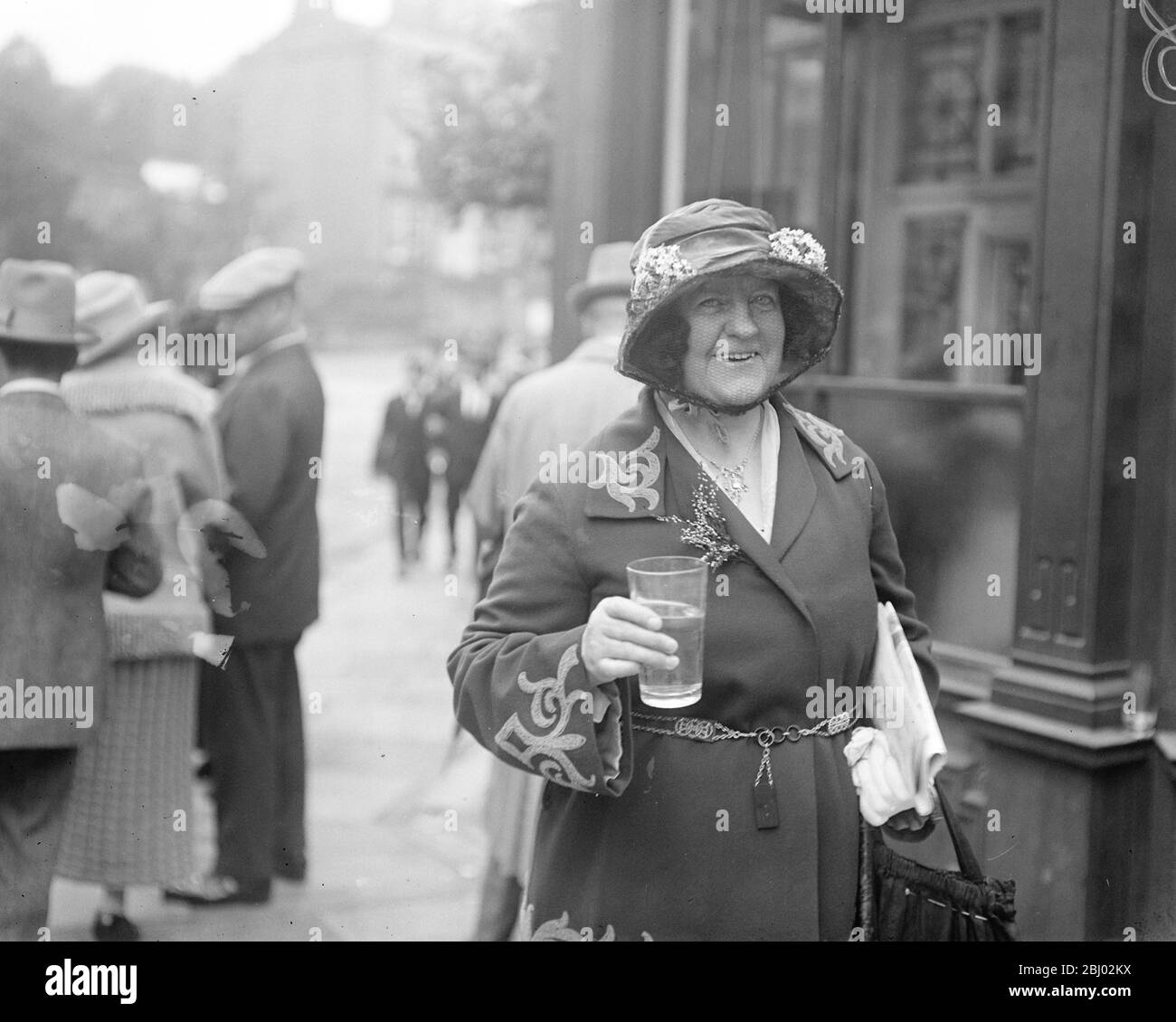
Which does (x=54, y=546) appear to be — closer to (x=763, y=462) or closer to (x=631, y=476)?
(x=631, y=476)

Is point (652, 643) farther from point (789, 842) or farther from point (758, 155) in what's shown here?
point (758, 155)

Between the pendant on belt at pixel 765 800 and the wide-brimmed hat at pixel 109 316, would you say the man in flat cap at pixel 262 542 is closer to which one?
the wide-brimmed hat at pixel 109 316

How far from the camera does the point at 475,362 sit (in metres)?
13.9

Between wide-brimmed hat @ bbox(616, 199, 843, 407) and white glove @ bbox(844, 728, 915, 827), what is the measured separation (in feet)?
2.10

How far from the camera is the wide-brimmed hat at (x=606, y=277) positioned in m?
4.18

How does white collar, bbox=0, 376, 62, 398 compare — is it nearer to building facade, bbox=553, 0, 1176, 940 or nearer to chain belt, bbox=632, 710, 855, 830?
chain belt, bbox=632, 710, 855, 830

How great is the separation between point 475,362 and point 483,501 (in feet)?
32.0

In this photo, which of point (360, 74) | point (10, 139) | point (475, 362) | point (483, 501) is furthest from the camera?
point (475, 362)

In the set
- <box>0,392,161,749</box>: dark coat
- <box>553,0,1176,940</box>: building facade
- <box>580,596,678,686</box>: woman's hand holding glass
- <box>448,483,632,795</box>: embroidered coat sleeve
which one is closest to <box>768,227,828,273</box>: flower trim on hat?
<box>448,483,632,795</box>: embroidered coat sleeve

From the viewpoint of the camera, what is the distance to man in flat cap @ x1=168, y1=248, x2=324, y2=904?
4.56 m

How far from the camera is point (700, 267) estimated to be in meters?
2.29

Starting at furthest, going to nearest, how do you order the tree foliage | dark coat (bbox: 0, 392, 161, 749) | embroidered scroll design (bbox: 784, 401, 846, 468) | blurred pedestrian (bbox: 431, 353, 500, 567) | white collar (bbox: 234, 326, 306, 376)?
1. blurred pedestrian (bbox: 431, 353, 500, 567)
2. the tree foliage
3. white collar (bbox: 234, 326, 306, 376)
4. dark coat (bbox: 0, 392, 161, 749)
5. embroidered scroll design (bbox: 784, 401, 846, 468)
